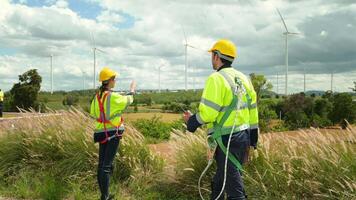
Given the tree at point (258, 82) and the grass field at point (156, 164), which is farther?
the tree at point (258, 82)

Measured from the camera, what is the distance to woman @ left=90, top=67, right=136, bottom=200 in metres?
7.68

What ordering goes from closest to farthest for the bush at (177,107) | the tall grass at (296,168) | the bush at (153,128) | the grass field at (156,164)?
the tall grass at (296,168) < the grass field at (156,164) < the bush at (177,107) < the bush at (153,128)

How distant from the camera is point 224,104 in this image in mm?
5598

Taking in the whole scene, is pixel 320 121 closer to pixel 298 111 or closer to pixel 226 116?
pixel 298 111

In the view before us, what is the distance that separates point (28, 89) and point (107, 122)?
33260 mm

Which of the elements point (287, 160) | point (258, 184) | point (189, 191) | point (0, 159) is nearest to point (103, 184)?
point (189, 191)

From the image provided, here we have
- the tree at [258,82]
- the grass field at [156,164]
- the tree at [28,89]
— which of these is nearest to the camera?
the grass field at [156,164]

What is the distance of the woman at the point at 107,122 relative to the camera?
302 inches

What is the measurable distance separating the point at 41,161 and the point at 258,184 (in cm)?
477

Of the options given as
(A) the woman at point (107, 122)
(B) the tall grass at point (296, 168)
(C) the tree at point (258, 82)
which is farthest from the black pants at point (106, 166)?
(C) the tree at point (258, 82)

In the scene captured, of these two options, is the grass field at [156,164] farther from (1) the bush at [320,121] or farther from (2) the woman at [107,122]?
(1) the bush at [320,121]

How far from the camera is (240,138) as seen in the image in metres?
5.64

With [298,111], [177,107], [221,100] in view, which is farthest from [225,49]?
[298,111]

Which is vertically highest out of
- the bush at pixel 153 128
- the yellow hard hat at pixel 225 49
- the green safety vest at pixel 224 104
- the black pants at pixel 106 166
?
the yellow hard hat at pixel 225 49
